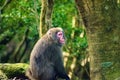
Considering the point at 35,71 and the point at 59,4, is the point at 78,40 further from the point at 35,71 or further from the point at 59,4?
the point at 35,71

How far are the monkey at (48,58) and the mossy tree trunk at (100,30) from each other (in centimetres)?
126

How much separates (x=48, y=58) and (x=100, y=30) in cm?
156

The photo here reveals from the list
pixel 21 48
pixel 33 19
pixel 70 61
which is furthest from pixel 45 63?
pixel 21 48

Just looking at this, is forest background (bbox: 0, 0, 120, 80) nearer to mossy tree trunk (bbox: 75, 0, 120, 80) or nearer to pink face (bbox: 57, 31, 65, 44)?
mossy tree trunk (bbox: 75, 0, 120, 80)

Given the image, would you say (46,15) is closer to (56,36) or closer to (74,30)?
(56,36)

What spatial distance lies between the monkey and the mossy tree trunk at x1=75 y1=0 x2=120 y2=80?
1.26 m

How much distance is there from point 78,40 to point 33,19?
1519 mm

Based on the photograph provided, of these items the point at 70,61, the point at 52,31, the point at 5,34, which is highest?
the point at 52,31

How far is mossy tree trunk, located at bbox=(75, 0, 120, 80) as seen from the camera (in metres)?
6.85

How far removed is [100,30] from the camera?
6.88 meters

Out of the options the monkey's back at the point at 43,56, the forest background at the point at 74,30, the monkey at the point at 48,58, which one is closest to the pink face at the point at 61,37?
the monkey at the point at 48,58

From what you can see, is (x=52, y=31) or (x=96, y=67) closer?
(x=96, y=67)

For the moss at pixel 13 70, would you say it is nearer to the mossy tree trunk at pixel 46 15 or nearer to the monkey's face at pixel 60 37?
the mossy tree trunk at pixel 46 15

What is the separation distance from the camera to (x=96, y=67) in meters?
6.89
